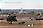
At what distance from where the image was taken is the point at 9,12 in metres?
0.87

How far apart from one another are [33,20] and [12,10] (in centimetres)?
22

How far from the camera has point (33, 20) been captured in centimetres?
84

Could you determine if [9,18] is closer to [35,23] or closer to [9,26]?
[9,26]

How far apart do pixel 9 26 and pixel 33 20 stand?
0.22 metres
